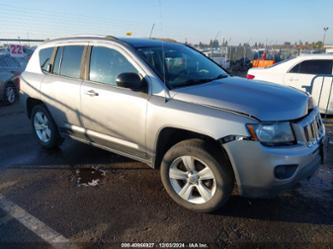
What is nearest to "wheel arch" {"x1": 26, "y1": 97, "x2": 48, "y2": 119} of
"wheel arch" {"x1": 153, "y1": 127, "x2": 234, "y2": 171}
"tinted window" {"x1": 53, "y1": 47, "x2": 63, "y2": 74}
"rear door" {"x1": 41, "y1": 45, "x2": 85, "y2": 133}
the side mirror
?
"rear door" {"x1": 41, "y1": 45, "x2": 85, "y2": 133}

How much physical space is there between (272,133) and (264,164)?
30 centimetres

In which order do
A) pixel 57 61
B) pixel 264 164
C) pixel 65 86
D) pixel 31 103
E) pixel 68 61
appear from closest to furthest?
pixel 264 164
pixel 65 86
pixel 68 61
pixel 57 61
pixel 31 103

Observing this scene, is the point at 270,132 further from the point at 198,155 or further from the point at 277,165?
the point at 198,155

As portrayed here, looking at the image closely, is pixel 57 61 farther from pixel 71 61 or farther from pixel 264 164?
pixel 264 164

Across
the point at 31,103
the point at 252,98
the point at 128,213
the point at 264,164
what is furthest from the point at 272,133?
the point at 31,103

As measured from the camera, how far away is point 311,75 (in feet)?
23.9

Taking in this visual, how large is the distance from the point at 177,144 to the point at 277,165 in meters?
1.04

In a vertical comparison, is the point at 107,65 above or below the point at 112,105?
above

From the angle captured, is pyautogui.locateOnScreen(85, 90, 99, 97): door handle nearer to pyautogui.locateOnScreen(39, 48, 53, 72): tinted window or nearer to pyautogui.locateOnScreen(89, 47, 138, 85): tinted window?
pyautogui.locateOnScreen(89, 47, 138, 85): tinted window

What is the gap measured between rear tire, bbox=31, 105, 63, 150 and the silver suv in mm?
314

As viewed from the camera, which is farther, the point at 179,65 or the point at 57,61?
the point at 57,61

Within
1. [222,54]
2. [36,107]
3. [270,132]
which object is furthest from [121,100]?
[222,54]

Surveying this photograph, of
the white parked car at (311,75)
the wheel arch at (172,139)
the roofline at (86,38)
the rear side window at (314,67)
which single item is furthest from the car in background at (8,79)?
the rear side window at (314,67)

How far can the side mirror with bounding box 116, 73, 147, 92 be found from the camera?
10.8ft
